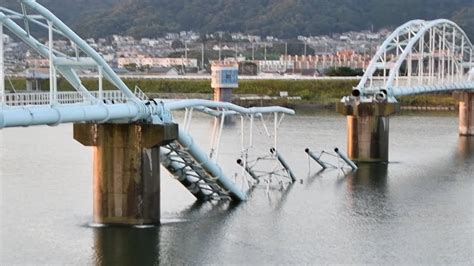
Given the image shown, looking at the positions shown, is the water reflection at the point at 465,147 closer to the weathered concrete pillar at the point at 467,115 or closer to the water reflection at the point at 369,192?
the weathered concrete pillar at the point at 467,115

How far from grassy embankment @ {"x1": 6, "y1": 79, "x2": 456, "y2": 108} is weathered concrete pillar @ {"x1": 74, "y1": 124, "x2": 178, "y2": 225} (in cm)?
10018

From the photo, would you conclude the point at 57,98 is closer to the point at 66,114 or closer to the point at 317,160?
the point at 66,114

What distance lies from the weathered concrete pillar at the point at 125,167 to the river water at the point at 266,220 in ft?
2.58

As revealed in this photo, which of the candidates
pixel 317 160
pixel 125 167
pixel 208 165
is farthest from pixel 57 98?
pixel 317 160

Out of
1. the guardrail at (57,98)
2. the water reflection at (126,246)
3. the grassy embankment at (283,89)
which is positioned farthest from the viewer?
the grassy embankment at (283,89)

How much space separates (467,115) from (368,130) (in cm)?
2798

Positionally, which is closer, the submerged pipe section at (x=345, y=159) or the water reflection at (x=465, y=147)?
the submerged pipe section at (x=345, y=159)

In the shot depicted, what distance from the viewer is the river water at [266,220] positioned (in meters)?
38.3

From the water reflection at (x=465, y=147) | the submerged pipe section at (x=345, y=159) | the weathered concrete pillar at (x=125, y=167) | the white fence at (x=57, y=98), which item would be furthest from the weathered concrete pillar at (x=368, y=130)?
the weathered concrete pillar at (x=125, y=167)

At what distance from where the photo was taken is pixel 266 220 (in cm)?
4509

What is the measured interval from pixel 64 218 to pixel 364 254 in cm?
1211

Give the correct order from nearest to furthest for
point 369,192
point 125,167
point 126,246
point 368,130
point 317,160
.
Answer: point 126,246 < point 125,167 < point 369,192 < point 317,160 < point 368,130

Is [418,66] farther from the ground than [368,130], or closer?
farther from the ground

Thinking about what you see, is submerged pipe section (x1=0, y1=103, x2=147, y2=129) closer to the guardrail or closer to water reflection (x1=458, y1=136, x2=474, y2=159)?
the guardrail
